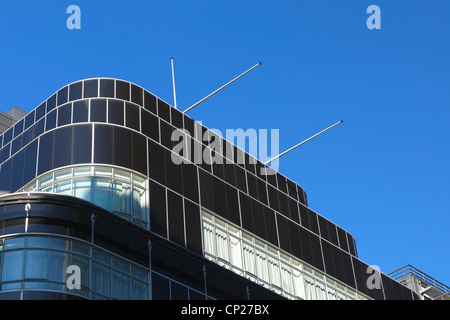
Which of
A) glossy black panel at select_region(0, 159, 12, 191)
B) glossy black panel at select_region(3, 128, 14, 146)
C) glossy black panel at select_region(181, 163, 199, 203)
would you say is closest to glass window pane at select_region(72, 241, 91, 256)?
glossy black panel at select_region(181, 163, 199, 203)

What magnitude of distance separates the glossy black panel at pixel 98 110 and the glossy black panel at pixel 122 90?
92cm

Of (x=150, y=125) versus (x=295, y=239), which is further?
(x=295, y=239)

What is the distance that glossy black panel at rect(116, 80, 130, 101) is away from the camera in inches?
1489

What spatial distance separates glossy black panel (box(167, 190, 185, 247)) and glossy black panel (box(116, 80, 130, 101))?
5.04 metres

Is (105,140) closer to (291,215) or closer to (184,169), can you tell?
(184,169)

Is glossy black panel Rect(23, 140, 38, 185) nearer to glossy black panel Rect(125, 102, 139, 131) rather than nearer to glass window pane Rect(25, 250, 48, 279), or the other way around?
glossy black panel Rect(125, 102, 139, 131)

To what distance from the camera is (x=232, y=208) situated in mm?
39062

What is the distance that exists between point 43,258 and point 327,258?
18169mm

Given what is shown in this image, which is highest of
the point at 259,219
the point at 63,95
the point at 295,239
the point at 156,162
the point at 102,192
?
the point at 63,95

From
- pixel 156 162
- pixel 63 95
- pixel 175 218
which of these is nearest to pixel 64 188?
pixel 156 162

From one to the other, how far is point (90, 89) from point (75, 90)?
2.25 ft

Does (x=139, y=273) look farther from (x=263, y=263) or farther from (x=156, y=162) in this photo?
(x=263, y=263)

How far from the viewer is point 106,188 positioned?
34094 mm
